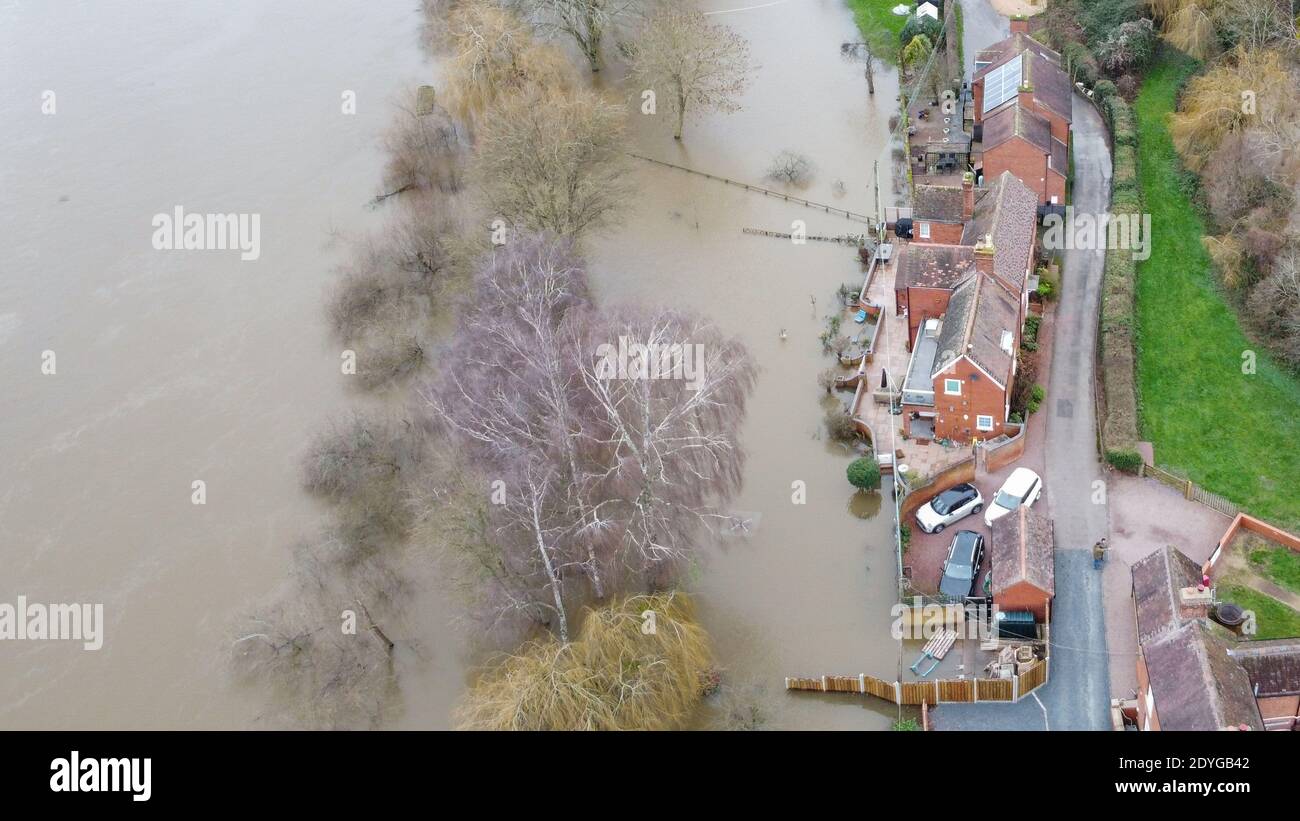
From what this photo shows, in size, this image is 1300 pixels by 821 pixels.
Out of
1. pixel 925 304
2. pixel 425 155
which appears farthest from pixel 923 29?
pixel 425 155

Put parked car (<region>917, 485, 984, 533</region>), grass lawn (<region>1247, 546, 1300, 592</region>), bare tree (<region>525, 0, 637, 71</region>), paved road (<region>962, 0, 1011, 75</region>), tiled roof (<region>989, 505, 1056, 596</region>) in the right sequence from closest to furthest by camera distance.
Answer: tiled roof (<region>989, 505, 1056, 596</region>)
grass lawn (<region>1247, 546, 1300, 592</region>)
parked car (<region>917, 485, 984, 533</region>)
bare tree (<region>525, 0, 637, 71</region>)
paved road (<region>962, 0, 1011, 75</region>)

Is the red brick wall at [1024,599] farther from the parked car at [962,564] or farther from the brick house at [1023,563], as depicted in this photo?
the parked car at [962,564]

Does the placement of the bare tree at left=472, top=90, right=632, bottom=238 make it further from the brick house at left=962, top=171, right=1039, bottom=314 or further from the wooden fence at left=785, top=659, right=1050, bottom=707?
the wooden fence at left=785, top=659, right=1050, bottom=707

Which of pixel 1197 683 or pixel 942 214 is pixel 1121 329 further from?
pixel 1197 683

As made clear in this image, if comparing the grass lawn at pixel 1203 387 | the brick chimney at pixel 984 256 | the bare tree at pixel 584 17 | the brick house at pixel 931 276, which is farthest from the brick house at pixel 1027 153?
the bare tree at pixel 584 17

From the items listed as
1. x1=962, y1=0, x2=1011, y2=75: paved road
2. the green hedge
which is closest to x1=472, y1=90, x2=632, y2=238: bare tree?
the green hedge

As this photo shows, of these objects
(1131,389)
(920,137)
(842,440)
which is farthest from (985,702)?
(920,137)

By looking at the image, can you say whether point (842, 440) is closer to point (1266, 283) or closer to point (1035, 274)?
point (1035, 274)
